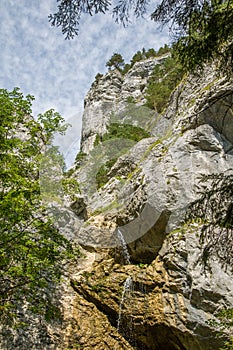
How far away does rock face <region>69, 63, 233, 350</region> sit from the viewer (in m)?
7.62

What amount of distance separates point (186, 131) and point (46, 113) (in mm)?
5190

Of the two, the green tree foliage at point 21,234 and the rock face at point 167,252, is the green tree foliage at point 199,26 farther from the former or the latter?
the green tree foliage at point 21,234

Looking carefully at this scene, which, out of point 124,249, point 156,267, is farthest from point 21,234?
point 124,249

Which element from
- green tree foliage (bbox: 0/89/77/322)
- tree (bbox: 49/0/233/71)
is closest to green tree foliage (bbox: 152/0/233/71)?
tree (bbox: 49/0/233/71)

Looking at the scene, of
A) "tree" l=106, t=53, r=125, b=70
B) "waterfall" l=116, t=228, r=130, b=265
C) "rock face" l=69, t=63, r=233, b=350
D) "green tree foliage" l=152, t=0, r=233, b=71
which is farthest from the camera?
"tree" l=106, t=53, r=125, b=70

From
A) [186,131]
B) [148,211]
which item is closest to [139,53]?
[186,131]

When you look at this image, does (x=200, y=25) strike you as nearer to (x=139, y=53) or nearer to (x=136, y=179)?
(x=136, y=179)

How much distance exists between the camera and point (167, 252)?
884 cm

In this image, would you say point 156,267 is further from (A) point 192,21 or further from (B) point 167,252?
(A) point 192,21

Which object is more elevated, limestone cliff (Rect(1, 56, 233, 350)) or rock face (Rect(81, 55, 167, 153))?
rock face (Rect(81, 55, 167, 153))

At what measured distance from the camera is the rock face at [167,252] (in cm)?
762

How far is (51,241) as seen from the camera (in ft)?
24.2

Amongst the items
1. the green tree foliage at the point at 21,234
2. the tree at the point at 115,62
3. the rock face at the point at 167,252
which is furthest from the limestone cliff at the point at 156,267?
the tree at the point at 115,62

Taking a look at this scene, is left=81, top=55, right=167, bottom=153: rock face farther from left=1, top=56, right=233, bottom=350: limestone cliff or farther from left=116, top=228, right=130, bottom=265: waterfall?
left=116, top=228, right=130, bottom=265: waterfall
